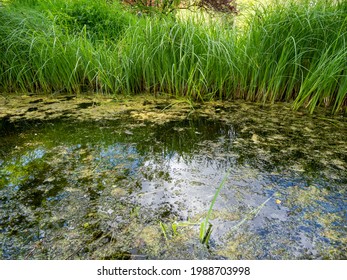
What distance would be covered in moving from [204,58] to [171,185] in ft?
4.40

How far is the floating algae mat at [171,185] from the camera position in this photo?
0.80m

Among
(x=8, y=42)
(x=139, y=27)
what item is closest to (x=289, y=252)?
(x=139, y=27)

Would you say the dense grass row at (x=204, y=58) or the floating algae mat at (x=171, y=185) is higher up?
the dense grass row at (x=204, y=58)

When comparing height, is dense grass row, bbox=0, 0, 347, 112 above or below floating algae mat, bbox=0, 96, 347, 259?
above

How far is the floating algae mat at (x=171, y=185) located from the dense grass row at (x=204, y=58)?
31cm

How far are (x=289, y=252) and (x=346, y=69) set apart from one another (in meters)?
1.53

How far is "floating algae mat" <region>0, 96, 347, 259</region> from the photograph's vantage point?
80 cm

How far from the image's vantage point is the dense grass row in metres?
1.85

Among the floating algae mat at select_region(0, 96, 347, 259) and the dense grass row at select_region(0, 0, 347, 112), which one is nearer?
the floating algae mat at select_region(0, 96, 347, 259)

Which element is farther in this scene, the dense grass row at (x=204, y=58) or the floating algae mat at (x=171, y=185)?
the dense grass row at (x=204, y=58)

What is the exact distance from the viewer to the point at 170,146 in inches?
56.7

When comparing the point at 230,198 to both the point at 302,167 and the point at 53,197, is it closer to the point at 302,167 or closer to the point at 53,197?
the point at 302,167

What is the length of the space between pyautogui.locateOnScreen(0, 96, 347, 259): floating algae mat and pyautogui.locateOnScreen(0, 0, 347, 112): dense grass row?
31 cm
